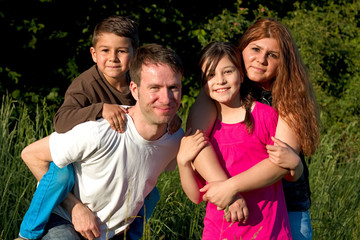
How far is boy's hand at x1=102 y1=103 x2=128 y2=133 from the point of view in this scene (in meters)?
2.53

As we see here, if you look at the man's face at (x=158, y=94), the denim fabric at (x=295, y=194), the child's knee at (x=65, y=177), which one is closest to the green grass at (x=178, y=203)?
the denim fabric at (x=295, y=194)

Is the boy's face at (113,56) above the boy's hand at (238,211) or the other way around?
above

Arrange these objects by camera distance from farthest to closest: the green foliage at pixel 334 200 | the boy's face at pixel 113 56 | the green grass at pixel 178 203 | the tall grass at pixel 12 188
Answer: the green foliage at pixel 334 200 < the green grass at pixel 178 203 < the tall grass at pixel 12 188 < the boy's face at pixel 113 56

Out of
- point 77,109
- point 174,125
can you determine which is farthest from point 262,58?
point 77,109

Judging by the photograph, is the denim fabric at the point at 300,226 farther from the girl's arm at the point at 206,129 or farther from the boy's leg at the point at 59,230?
the boy's leg at the point at 59,230

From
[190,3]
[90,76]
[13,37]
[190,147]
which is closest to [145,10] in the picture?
[190,3]

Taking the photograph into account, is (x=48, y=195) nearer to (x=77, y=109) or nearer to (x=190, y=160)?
(x=77, y=109)

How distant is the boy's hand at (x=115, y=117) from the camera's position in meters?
2.53

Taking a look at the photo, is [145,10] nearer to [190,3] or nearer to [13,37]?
[190,3]

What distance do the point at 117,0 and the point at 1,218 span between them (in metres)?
3.52

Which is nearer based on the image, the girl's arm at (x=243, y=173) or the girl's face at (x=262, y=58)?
the girl's arm at (x=243, y=173)

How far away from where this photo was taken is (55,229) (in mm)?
2598

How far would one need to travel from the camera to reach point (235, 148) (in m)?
2.62

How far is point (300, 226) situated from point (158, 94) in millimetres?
1213
